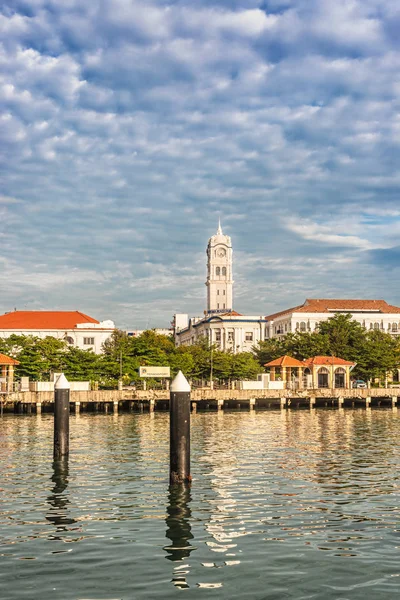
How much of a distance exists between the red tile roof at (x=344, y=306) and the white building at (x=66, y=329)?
4619cm

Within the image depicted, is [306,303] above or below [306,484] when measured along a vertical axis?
above

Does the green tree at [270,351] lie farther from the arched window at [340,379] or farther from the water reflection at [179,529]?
the water reflection at [179,529]

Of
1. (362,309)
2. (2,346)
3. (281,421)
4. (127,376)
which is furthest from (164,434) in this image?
(362,309)

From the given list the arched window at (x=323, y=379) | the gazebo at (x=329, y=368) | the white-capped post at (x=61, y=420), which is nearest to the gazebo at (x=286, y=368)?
the gazebo at (x=329, y=368)

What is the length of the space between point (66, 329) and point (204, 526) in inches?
4473

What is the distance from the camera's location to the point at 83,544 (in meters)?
15.6

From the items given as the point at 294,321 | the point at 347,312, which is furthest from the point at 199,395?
the point at 347,312

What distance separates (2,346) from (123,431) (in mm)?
58389

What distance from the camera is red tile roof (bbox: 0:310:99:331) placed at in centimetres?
12888

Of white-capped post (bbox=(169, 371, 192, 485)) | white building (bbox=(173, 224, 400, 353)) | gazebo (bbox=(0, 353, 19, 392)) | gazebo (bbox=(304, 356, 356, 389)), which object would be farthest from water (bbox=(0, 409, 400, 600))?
white building (bbox=(173, 224, 400, 353))

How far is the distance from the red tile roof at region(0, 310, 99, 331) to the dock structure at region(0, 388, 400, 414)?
5264cm

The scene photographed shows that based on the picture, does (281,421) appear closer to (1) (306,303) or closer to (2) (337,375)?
(2) (337,375)

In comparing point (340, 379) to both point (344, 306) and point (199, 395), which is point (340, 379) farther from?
point (344, 306)

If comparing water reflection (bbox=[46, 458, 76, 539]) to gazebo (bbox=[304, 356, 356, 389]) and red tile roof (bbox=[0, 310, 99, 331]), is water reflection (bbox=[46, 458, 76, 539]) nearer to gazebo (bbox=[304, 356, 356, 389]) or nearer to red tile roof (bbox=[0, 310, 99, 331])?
gazebo (bbox=[304, 356, 356, 389])
